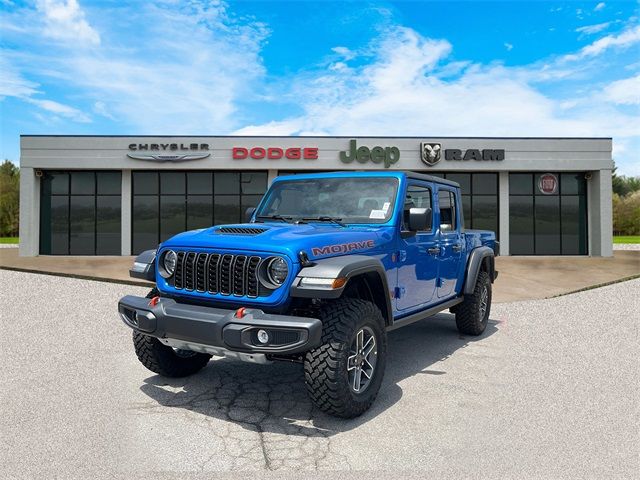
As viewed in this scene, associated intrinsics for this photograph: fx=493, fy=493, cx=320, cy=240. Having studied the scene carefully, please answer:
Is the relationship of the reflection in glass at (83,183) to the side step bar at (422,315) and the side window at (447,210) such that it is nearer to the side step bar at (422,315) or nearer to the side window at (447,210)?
the side window at (447,210)

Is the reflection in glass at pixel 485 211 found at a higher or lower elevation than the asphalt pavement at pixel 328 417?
higher

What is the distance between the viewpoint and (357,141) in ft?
77.0

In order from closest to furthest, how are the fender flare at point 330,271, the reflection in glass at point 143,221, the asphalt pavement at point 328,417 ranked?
the asphalt pavement at point 328,417, the fender flare at point 330,271, the reflection in glass at point 143,221

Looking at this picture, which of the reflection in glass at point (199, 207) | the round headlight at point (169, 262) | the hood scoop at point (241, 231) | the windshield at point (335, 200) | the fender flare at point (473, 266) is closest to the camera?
the hood scoop at point (241, 231)

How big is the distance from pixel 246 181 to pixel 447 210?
19534 mm

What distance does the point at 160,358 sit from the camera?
4656 mm

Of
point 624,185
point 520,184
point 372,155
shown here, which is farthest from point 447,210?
point 624,185

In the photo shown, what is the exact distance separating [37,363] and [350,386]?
3740 millimetres

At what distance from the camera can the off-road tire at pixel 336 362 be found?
12.0ft

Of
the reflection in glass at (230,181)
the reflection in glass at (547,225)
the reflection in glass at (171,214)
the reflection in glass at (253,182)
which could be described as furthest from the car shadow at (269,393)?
the reflection in glass at (547,225)

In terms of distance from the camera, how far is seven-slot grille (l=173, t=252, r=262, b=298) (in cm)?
381

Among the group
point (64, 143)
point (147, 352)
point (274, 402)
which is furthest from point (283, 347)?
point (64, 143)

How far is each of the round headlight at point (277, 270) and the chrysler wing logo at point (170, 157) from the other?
2075 centimetres

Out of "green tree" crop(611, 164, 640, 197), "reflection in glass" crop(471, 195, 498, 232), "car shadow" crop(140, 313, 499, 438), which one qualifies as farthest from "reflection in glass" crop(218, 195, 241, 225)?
"green tree" crop(611, 164, 640, 197)
